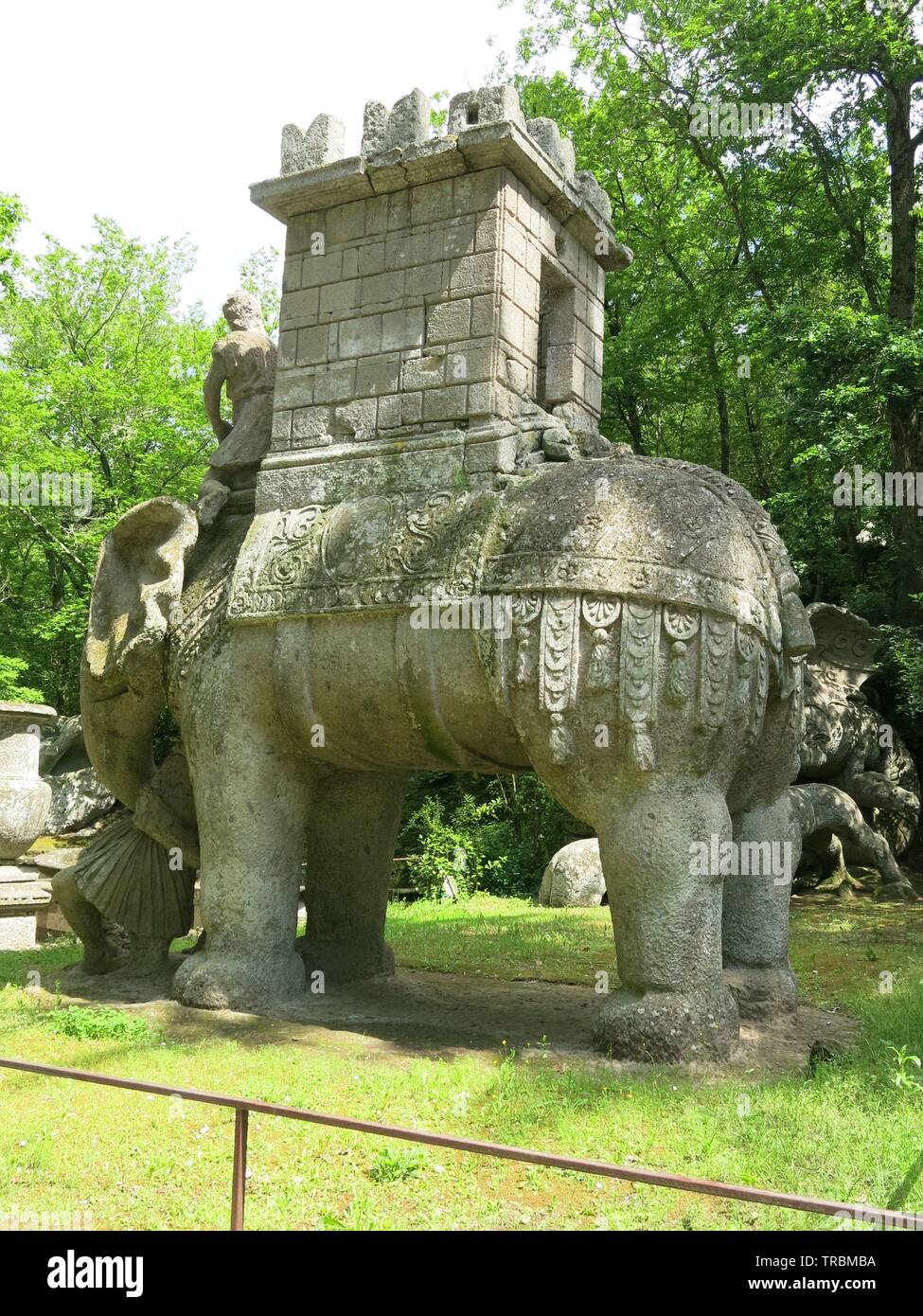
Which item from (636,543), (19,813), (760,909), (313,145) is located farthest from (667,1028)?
(19,813)

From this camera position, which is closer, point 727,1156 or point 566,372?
point 727,1156

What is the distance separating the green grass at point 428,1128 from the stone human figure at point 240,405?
3.37m

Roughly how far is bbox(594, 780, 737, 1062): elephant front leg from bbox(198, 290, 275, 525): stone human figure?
3473 mm

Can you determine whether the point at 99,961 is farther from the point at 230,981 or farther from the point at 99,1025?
the point at 99,1025

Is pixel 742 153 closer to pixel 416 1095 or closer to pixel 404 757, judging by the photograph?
pixel 404 757

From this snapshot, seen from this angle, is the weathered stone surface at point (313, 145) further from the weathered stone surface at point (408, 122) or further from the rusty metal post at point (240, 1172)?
the rusty metal post at point (240, 1172)

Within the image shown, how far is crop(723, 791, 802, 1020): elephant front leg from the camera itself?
6.36 metres

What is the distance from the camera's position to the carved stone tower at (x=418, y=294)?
6.34m

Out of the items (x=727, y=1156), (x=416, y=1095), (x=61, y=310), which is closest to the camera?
(x=727, y=1156)

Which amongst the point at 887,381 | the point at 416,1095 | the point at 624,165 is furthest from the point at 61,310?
the point at 416,1095

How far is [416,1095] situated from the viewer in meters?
5.00

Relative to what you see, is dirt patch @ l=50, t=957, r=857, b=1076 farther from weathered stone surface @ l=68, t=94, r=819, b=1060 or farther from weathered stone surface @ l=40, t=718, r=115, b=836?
weathered stone surface @ l=40, t=718, r=115, b=836
